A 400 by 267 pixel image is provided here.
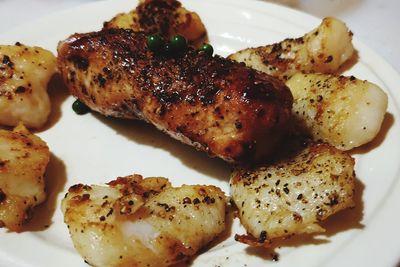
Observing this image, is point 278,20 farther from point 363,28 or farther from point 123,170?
point 123,170

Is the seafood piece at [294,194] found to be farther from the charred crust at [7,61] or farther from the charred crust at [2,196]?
the charred crust at [7,61]

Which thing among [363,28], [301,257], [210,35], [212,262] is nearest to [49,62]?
[210,35]

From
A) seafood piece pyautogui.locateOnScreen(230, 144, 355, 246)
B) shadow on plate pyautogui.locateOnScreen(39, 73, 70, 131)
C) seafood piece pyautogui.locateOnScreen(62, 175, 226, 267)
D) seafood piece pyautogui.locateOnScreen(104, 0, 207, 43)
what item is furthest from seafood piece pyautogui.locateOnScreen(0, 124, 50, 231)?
seafood piece pyautogui.locateOnScreen(104, 0, 207, 43)

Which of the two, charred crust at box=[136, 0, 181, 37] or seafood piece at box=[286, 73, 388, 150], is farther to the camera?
charred crust at box=[136, 0, 181, 37]

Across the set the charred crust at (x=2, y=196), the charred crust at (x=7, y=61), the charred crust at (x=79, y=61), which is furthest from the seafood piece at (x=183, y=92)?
the charred crust at (x=2, y=196)

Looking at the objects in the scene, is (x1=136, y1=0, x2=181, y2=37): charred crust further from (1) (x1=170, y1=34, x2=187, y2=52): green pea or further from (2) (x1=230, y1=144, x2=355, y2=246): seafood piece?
(2) (x1=230, y1=144, x2=355, y2=246): seafood piece

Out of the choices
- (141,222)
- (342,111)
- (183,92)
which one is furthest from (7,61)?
(342,111)
